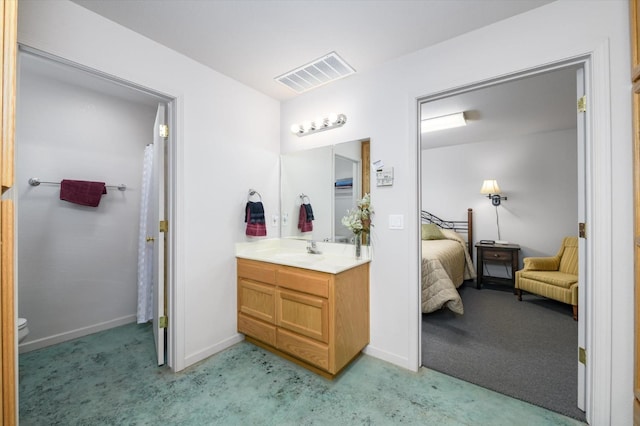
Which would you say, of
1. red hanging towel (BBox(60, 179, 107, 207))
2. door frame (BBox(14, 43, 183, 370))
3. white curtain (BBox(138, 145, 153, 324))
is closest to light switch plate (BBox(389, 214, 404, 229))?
door frame (BBox(14, 43, 183, 370))

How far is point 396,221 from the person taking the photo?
6.86ft

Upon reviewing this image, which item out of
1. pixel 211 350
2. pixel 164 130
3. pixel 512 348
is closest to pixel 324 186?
pixel 164 130

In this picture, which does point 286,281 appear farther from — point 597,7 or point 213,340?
point 597,7

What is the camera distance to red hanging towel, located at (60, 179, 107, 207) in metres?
2.44

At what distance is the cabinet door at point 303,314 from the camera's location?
6.15ft

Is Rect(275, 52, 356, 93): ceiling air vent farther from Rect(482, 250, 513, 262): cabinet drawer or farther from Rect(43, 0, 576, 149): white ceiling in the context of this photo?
Rect(482, 250, 513, 262): cabinet drawer

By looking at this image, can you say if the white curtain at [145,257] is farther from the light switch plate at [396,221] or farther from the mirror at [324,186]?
the light switch plate at [396,221]

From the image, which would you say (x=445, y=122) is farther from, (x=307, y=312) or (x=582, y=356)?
(x=307, y=312)

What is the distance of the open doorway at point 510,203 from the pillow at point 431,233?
1.87 feet

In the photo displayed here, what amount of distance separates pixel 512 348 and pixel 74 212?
14.0 feet

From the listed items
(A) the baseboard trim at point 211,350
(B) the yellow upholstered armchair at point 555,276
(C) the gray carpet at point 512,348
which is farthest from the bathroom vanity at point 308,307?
(B) the yellow upholstered armchair at point 555,276

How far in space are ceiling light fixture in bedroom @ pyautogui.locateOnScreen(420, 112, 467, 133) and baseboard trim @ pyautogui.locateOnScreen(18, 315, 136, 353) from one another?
431cm

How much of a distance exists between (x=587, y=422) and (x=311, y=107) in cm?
297

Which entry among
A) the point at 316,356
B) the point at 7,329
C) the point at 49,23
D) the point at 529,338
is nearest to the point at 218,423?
the point at 316,356
